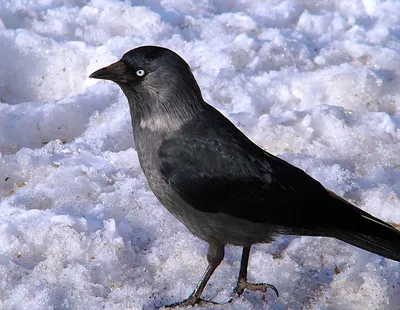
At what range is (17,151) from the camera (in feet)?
18.1

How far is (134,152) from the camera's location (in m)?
5.52

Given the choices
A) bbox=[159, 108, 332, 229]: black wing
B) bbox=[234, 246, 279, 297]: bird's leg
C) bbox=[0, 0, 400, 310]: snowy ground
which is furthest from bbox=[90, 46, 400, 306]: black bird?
bbox=[0, 0, 400, 310]: snowy ground

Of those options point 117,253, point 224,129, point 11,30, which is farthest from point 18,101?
point 224,129

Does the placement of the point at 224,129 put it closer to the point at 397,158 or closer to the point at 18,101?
the point at 397,158

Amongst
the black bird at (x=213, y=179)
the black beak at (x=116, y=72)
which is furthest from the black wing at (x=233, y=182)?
the black beak at (x=116, y=72)

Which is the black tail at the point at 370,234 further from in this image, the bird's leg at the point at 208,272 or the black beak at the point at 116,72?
the black beak at the point at 116,72

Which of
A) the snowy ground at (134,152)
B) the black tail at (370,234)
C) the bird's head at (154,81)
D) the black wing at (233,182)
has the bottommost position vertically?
the snowy ground at (134,152)

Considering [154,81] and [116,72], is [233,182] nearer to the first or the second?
[154,81]

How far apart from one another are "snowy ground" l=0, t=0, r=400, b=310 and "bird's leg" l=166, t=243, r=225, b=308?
10 cm

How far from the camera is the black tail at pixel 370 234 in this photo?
4.06 m

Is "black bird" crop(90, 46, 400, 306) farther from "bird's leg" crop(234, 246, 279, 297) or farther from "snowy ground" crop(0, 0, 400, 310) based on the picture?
"snowy ground" crop(0, 0, 400, 310)

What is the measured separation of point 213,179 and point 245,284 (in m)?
0.69

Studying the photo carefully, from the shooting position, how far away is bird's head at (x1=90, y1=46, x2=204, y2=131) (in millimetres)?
4184

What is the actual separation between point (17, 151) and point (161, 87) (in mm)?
1737
